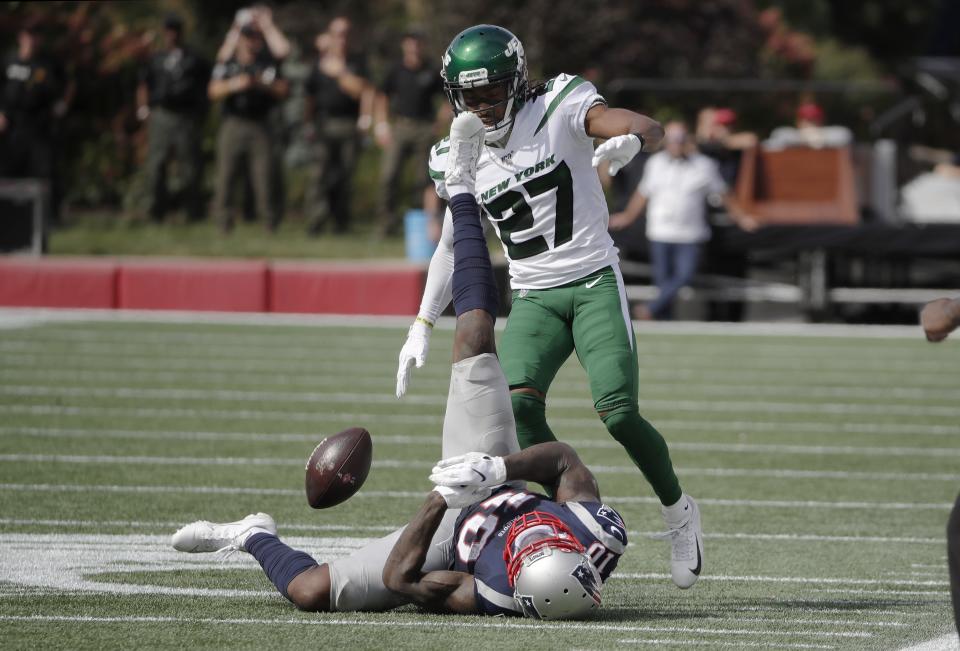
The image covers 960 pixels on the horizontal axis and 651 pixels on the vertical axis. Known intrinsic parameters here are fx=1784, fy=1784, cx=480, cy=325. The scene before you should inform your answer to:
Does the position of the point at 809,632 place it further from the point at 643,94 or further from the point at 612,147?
the point at 643,94

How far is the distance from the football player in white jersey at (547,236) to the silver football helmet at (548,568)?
2.68ft

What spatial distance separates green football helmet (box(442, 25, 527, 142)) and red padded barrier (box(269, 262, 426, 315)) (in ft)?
32.4

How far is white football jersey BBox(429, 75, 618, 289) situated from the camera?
6164mm

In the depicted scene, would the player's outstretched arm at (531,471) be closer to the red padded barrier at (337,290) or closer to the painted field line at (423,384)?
the painted field line at (423,384)

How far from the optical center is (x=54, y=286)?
16188mm

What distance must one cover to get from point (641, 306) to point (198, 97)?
4.67 m

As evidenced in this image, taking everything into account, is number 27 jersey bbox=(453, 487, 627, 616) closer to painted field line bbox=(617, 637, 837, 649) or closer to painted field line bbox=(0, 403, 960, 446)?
painted field line bbox=(617, 637, 837, 649)

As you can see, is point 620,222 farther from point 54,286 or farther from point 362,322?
point 54,286

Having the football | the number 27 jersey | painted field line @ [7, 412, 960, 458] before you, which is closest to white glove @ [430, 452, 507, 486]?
the number 27 jersey

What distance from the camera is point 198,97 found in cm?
1706

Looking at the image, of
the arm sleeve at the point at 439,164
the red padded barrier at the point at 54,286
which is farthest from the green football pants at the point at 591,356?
the red padded barrier at the point at 54,286

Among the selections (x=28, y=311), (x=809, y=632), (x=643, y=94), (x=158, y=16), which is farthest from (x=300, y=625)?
(x=158, y=16)

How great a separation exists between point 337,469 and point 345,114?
1222 cm

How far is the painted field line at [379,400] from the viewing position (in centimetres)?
1091
